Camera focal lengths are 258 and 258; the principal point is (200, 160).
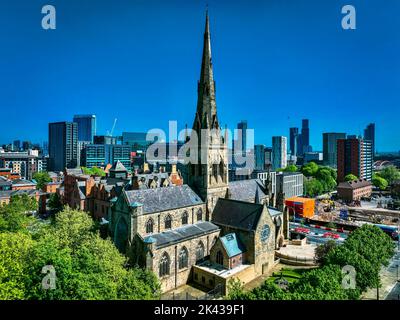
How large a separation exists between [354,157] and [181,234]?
15079 centimetres

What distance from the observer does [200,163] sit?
48.6 m

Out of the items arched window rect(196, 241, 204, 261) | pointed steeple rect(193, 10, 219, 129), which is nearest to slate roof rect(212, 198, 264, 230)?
arched window rect(196, 241, 204, 261)

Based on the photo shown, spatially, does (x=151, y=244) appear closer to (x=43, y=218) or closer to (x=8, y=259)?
(x=8, y=259)

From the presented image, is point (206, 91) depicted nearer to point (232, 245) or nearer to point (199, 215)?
point (199, 215)

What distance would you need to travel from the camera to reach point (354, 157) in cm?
15625

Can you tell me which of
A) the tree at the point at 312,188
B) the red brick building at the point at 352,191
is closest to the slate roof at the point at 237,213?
the red brick building at the point at 352,191

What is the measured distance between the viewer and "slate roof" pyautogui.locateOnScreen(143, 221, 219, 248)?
3732cm

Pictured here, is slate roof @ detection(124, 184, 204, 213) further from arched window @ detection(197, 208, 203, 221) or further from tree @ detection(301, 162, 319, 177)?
tree @ detection(301, 162, 319, 177)

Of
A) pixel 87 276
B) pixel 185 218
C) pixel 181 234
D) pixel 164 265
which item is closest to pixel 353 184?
pixel 185 218

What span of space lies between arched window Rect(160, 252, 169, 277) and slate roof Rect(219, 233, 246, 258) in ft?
29.5

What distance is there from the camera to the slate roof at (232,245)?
40.5m

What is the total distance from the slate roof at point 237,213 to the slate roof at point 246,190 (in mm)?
5119
